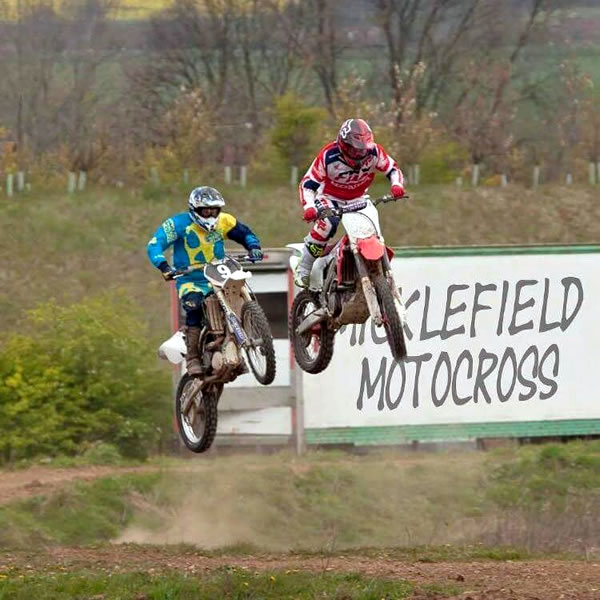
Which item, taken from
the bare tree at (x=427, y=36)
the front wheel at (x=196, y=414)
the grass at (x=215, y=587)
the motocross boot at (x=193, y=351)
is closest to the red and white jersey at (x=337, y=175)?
the motocross boot at (x=193, y=351)

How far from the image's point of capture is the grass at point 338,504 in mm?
22391

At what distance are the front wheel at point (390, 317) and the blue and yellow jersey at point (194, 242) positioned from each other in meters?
Result: 1.97

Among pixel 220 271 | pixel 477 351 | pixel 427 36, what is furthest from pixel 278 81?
pixel 220 271

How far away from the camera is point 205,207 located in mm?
15445

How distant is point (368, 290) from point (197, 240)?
7.74 feet

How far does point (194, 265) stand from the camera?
15.7 m

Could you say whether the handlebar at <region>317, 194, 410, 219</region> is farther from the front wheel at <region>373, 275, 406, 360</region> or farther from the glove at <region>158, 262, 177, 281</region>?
the glove at <region>158, 262, 177, 281</region>

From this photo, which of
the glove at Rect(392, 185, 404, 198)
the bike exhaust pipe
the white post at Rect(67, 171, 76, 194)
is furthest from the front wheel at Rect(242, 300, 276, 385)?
the white post at Rect(67, 171, 76, 194)

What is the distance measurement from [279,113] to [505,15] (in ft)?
50.5

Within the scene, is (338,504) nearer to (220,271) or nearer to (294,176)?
(220,271)

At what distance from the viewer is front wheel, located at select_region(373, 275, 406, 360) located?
1409 centimetres

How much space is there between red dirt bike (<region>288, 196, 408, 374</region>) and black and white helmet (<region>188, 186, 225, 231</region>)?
0.95 meters

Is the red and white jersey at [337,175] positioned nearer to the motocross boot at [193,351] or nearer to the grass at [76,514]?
the motocross boot at [193,351]

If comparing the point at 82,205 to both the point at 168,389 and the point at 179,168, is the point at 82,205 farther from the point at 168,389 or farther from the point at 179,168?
the point at 168,389
